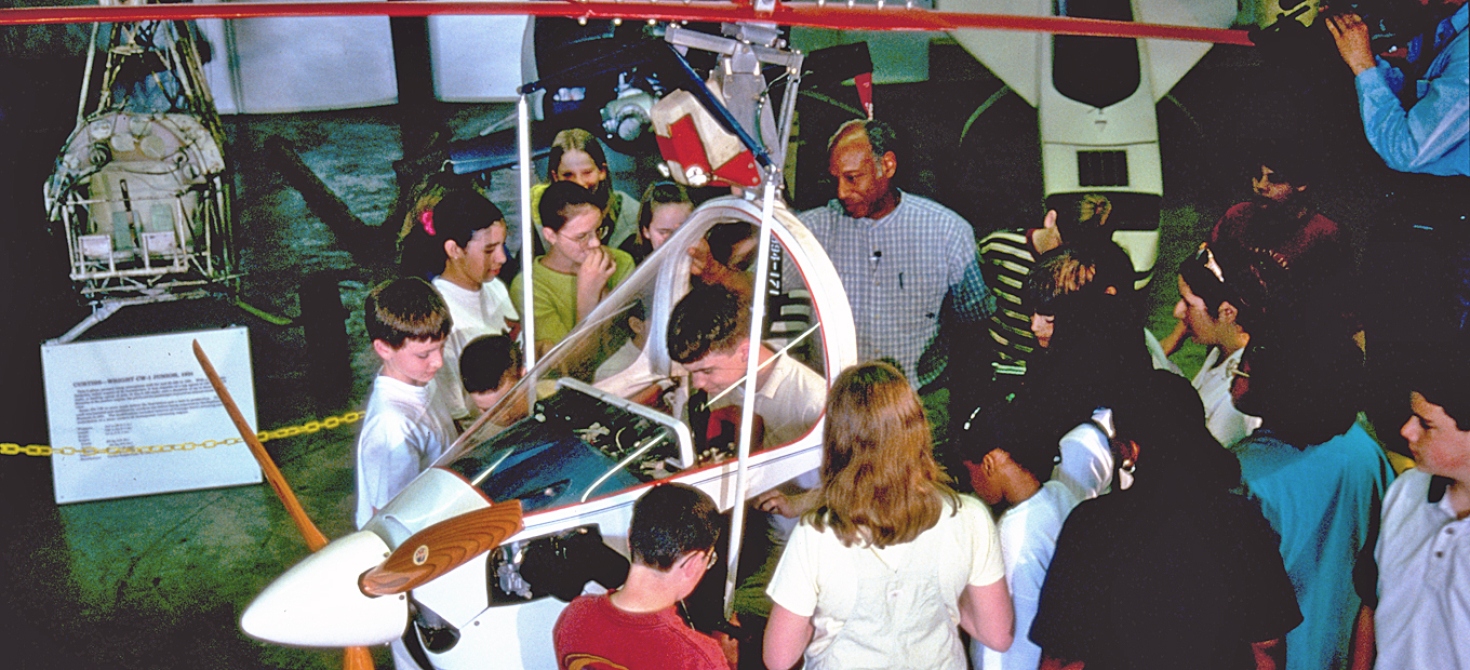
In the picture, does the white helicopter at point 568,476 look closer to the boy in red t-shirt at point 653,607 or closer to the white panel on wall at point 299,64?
the boy in red t-shirt at point 653,607

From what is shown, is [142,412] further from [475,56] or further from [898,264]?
[898,264]

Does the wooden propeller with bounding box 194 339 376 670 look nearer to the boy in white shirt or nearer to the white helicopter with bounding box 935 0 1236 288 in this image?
the boy in white shirt

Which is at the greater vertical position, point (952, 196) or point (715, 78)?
point (715, 78)

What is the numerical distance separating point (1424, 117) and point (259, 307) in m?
4.73

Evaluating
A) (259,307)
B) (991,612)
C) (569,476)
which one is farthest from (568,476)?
(259,307)

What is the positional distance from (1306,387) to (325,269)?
4.15 meters

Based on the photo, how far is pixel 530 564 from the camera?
2455mm


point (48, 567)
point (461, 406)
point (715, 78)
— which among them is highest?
point (715, 78)

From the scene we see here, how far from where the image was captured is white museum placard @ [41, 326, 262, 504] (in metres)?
4.00

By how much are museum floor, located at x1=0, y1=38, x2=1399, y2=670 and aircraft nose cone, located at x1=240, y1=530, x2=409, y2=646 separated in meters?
1.52

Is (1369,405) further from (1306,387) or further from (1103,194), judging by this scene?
(1103,194)

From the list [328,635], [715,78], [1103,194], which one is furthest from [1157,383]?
[328,635]

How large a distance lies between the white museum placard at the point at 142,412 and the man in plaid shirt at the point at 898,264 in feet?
9.47

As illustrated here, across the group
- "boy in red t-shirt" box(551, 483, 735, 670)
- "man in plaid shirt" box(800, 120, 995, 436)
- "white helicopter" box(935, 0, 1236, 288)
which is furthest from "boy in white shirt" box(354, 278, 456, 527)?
"white helicopter" box(935, 0, 1236, 288)
